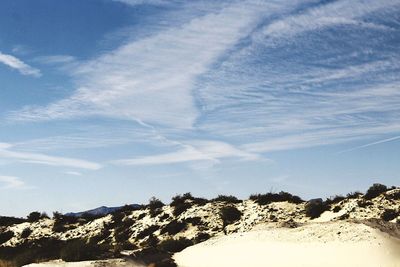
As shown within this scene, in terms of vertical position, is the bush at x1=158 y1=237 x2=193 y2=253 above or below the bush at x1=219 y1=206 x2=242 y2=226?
below

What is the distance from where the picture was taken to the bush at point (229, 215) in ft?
141

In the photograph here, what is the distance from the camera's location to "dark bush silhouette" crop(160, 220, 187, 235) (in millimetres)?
42756

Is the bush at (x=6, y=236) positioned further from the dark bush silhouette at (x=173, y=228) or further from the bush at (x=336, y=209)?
the bush at (x=336, y=209)

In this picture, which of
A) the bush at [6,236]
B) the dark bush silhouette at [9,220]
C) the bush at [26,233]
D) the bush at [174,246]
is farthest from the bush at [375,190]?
the dark bush silhouette at [9,220]

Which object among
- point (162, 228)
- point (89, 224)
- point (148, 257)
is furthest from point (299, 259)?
point (89, 224)

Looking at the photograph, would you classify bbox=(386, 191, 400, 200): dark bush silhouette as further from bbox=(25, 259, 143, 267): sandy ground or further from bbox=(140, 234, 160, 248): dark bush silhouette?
bbox=(25, 259, 143, 267): sandy ground

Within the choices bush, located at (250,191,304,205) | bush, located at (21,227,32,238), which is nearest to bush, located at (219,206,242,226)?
bush, located at (250,191,304,205)

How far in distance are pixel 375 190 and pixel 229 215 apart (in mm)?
14154

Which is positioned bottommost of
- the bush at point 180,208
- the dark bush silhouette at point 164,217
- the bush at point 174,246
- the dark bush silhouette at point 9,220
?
the bush at point 174,246

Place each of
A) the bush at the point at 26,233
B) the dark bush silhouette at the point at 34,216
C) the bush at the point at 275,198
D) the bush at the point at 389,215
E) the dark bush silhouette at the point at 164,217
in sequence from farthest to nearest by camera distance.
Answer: the dark bush silhouette at the point at 34,216
the bush at the point at 26,233
the dark bush silhouette at the point at 164,217
the bush at the point at 275,198
the bush at the point at 389,215

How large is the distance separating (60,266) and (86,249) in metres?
3.61

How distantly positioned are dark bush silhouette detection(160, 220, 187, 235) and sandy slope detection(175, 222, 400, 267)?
13.6m

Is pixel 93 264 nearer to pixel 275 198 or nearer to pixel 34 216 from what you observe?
pixel 275 198

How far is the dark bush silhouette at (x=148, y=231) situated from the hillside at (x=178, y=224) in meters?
0.10
